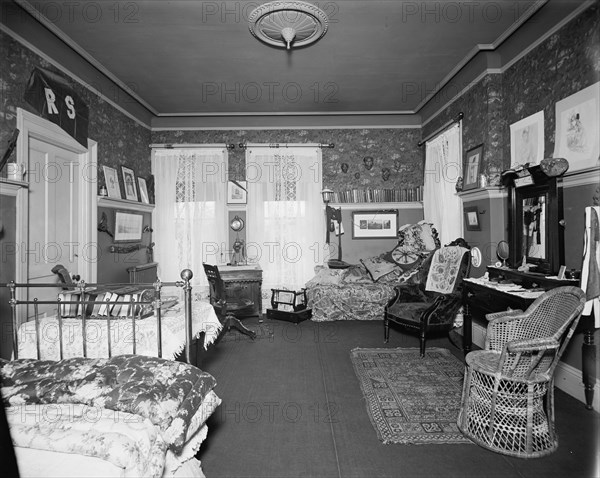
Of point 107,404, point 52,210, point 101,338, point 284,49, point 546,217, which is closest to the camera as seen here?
point 107,404

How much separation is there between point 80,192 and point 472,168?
5.08 metres

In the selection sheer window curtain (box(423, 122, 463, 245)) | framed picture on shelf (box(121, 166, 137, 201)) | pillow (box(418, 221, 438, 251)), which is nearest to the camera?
sheer window curtain (box(423, 122, 463, 245))

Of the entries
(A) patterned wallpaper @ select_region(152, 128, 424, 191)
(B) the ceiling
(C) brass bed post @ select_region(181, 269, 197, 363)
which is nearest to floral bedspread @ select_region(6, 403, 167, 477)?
(C) brass bed post @ select_region(181, 269, 197, 363)

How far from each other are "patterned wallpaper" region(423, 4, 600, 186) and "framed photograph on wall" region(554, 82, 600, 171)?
102 millimetres

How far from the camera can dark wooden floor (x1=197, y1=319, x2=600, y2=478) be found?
2.31m

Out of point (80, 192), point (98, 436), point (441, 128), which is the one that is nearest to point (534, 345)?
point (98, 436)

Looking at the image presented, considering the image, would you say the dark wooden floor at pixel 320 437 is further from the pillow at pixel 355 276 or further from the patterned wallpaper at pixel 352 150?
the patterned wallpaper at pixel 352 150

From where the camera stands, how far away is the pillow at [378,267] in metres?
6.30

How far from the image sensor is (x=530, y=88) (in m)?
3.92

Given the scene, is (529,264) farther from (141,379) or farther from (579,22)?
(141,379)

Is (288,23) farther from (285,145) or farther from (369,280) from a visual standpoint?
(369,280)

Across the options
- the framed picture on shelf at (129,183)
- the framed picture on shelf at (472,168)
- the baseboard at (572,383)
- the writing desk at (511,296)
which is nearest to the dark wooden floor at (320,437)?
the baseboard at (572,383)

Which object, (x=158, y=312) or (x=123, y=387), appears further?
(x=158, y=312)

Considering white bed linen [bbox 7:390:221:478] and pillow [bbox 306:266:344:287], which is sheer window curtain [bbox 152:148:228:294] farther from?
white bed linen [bbox 7:390:221:478]
